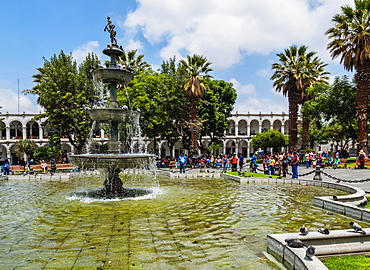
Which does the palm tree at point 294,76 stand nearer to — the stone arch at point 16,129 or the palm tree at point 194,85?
the palm tree at point 194,85

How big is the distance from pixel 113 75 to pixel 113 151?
9.72ft

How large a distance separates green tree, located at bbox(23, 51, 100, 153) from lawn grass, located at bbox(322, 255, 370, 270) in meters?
24.4

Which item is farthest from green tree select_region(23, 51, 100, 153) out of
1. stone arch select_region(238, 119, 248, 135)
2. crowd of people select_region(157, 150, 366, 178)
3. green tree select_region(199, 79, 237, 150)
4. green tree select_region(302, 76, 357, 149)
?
stone arch select_region(238, 119, 248, 135)

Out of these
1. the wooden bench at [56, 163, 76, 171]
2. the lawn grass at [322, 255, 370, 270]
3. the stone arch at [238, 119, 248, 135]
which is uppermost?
the stone arch at [238, 119, 248, 135]

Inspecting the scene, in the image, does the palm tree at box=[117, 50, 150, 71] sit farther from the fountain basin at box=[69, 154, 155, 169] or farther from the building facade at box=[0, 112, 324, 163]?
the fountain basin at box=[69, 154, 155, 169]

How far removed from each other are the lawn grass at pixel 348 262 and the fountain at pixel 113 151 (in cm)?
636

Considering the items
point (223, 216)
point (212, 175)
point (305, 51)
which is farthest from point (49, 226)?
point (305, 51)

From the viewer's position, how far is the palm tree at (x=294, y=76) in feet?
91.9

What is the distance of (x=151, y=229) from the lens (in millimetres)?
6102

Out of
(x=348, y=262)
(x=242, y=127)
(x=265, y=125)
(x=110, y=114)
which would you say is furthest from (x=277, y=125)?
(x=348, y=262)

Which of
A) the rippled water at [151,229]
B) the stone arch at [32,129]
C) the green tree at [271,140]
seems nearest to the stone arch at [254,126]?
the green tree at [271,140]

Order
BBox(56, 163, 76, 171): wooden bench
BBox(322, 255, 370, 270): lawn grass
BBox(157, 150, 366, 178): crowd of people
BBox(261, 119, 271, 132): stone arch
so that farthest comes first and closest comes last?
BBox(261, 119, 271, 132): stone arch, BBox(56, 163, 76, 171): wooden bench, BBox(157, 150, 366, 178): crowd of people, BBox(322, 255, 370, 270): lawn grass

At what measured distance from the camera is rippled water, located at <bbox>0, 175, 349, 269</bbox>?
14.8 ft

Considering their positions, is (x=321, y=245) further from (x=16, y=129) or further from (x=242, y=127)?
(x=16, y=129)
